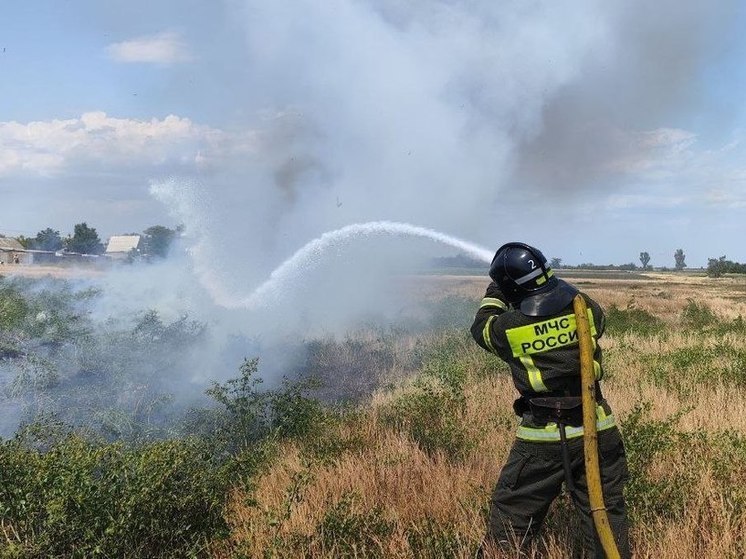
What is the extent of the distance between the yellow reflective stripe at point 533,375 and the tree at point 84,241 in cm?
3989

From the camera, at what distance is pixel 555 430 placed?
3.28 m

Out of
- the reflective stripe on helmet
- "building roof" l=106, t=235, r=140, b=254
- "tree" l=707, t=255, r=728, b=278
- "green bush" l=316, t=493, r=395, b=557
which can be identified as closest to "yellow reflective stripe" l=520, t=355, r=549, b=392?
the reflective stripe on helmet

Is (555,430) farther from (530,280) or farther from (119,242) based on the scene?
(119,242)

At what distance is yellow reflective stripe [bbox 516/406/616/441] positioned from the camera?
10.7ft

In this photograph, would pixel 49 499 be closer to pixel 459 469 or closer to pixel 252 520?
pixel 252 520

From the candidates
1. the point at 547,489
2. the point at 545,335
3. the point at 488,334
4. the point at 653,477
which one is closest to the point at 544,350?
the point at 545,335

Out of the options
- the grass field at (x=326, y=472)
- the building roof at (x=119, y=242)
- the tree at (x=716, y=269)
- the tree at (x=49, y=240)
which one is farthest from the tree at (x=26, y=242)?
the tree at (x=716, y=269)

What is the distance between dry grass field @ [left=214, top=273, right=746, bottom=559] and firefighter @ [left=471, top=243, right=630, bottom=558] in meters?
0.40

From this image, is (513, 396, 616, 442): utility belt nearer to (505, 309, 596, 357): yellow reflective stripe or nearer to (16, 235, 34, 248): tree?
(505, 309, 596, 357): yellow reflective stripe

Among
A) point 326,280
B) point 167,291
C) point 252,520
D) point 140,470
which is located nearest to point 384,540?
point 252,520

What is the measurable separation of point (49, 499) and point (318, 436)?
3001 millimetres

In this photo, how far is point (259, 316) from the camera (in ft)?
49.3

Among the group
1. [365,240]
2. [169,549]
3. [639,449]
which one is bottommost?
[169,549]

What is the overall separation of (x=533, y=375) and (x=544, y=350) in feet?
0.53
